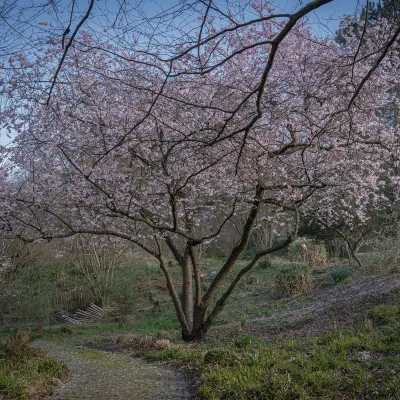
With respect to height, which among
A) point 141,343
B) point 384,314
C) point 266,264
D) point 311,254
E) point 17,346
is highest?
point 311,254

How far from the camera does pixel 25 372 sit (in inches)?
182

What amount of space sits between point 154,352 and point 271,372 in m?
→ 2.61

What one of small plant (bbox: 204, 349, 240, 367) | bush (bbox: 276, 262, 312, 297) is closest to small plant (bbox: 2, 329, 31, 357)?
small plant (bbox: 204, 349, 240, 367)

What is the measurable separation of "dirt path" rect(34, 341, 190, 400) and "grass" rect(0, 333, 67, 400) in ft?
0.47

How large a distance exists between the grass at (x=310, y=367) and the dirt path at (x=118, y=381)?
0.30 meters

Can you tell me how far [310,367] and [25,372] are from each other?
9.04 ft

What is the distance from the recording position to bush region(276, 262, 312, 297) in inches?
444

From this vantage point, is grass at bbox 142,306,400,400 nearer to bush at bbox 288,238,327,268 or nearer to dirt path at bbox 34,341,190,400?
dirt path at bbox 34,341,190,400

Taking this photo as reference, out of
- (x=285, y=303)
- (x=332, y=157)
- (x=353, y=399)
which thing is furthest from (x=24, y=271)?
(x=353, y=399)

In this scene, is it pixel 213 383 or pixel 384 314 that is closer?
pixel 213 383

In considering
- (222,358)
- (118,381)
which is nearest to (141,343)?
(118,381)

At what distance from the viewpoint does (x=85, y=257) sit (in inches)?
544

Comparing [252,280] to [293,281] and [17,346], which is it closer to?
[293,281]

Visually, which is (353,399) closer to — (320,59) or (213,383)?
(213,383)
